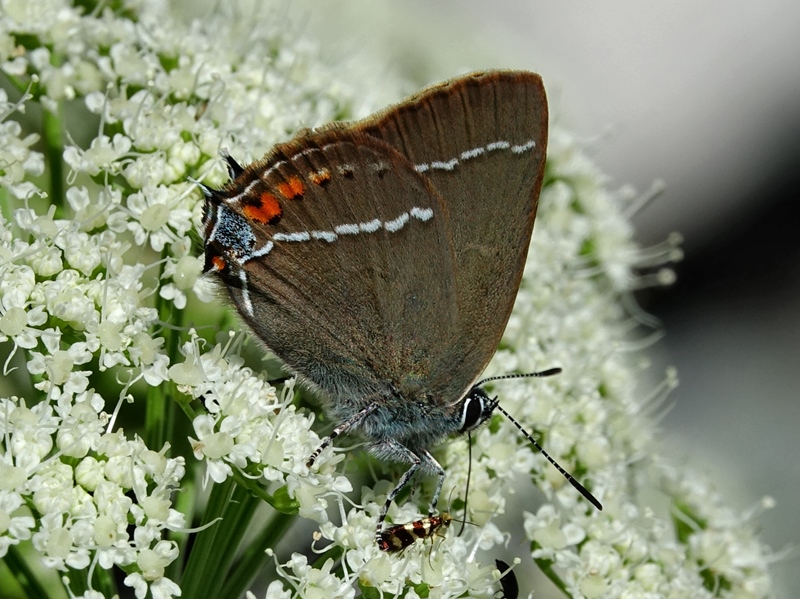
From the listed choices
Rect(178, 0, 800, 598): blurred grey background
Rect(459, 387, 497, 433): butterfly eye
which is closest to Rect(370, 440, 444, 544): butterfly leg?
Rect(459, 387, 497, 433): butterfly eye

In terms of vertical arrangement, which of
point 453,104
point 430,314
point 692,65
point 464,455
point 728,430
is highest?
point 692,65

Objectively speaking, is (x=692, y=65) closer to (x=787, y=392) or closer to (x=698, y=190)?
(x=698, y=190)

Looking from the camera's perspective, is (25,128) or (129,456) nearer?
(129,456)

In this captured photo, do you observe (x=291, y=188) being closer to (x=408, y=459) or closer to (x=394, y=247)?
(x=394, y=247)

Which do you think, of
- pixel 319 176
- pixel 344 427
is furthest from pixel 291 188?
pixel 344 427

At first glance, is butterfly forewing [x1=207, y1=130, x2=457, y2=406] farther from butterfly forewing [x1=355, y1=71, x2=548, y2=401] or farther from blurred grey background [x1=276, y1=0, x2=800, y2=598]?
blurred grey background [x1=276, y1=0, x2=800, y2=598]

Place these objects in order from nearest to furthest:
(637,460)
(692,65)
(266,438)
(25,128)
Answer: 1. (266,438)
2. (25,128)
3. (637,460)
4. (692,65)

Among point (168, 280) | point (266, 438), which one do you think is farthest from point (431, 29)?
point (266, 438)

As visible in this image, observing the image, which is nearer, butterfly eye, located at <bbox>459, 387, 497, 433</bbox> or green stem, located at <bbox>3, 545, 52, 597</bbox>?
green stem, located at <bbox>3, 545, 52, 597</bbox>
